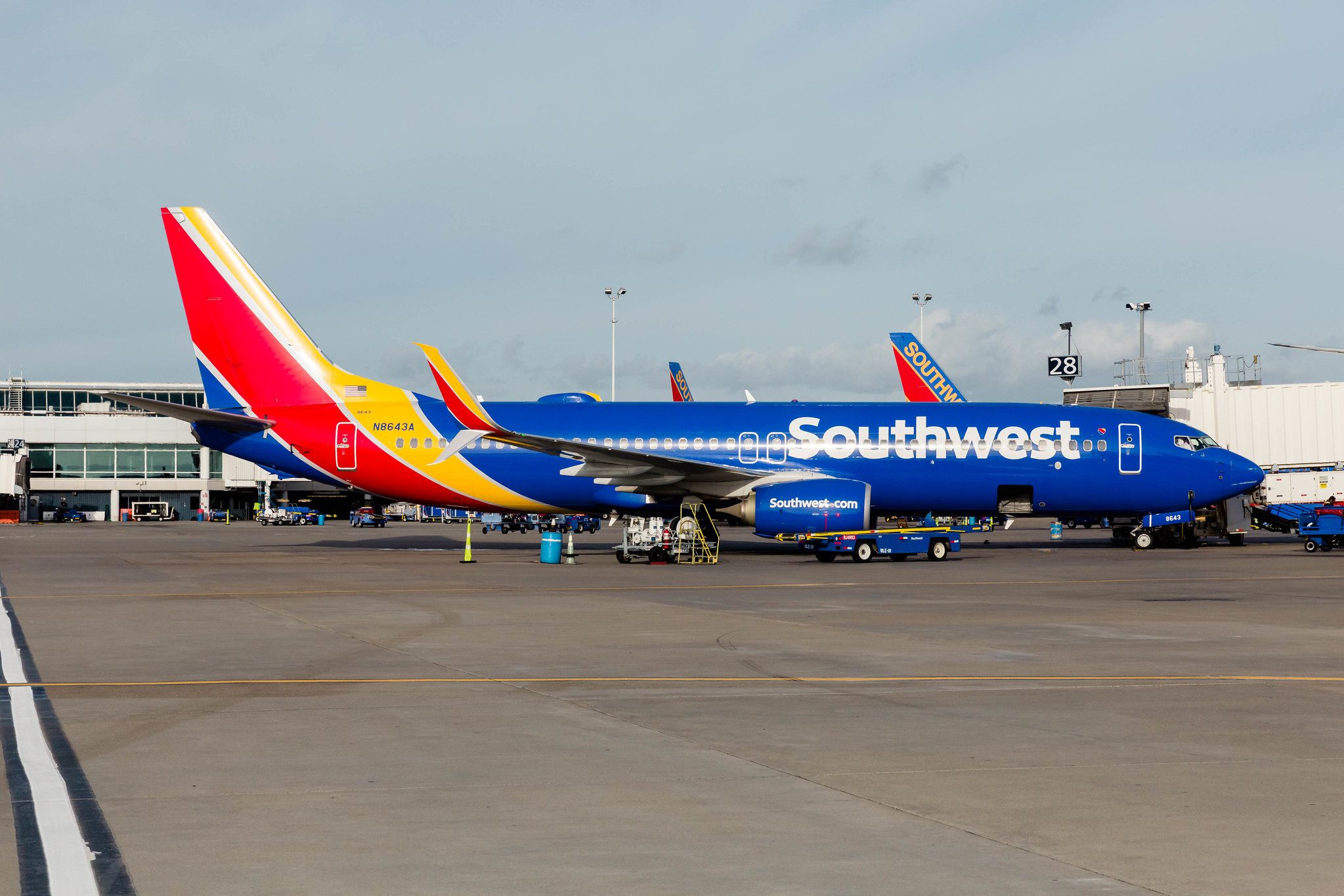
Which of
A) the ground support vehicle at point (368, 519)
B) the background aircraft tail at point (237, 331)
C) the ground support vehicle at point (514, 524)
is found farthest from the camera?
the ground support vehicle at point (368, 519)

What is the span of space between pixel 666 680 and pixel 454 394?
2491 cm

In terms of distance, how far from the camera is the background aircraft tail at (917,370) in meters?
69.6

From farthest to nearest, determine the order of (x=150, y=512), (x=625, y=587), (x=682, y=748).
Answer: (x=150, y=512) < (x=625, y=587) < (x=682, y=748)

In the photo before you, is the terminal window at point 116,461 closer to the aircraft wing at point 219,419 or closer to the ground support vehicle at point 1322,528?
the aircraft wing at point 219,419

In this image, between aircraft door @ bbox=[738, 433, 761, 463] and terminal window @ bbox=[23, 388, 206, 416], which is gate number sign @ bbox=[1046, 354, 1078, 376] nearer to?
aircraft door @ bbox=[738, 433, 761, 463]

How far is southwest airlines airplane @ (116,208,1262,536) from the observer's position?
133 feet

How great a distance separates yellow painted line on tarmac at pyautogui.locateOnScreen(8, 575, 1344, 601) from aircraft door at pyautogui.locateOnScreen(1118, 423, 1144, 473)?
1012cm

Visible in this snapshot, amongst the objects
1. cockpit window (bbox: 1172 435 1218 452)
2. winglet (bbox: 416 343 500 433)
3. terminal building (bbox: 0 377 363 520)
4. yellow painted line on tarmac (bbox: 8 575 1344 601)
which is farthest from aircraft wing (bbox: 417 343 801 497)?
terminal building (bbox: 0 377 363 520)

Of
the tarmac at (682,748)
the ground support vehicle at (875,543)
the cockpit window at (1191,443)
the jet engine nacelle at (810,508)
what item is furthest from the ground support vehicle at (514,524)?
the tarmac at (682,748)

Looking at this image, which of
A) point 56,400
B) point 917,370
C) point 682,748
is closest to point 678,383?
point 917,370

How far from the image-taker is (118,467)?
5359 inches

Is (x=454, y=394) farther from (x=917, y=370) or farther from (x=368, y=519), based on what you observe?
(x=368, y=519)

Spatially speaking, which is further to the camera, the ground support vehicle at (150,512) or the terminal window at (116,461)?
the terminal window at (116,461)

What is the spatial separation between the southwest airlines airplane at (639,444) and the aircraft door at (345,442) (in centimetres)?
5
